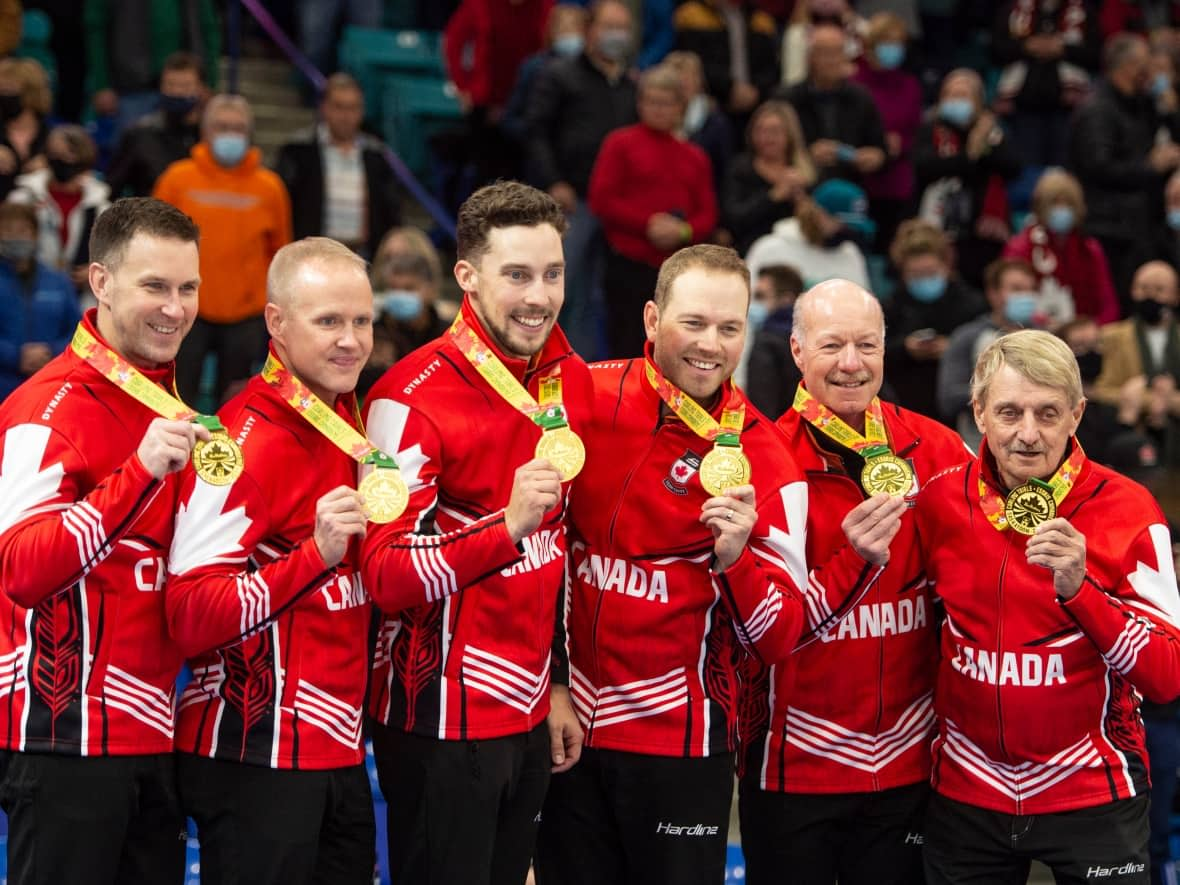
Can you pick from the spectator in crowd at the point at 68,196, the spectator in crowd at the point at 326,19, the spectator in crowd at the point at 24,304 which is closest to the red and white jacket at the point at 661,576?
the spectator in crowd at the point at 24,304

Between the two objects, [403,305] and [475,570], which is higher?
[403,305]

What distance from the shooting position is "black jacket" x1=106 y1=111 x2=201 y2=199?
30.4 ft

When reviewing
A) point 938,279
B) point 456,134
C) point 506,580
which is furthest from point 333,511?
point 456,134

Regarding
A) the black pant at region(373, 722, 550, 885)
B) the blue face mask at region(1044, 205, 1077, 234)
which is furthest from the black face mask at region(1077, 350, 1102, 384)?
the black pant at region(373, 722, 550, 885)

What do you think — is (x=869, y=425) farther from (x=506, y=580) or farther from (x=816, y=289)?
(x=506, y=580)

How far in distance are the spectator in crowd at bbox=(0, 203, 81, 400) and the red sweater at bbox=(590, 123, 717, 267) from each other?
2.87m

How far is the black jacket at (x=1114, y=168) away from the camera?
11.1 metres

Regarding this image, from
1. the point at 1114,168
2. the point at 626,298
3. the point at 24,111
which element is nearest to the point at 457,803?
the point at 626,298

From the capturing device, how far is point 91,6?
10.9 m

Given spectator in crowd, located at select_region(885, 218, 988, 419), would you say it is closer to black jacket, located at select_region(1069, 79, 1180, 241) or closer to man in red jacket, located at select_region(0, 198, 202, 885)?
black jacket, located at select_region(1069, 79, 1180, 241)

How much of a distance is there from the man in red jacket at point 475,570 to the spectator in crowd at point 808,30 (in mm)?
7263

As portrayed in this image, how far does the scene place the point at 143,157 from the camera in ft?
30.5

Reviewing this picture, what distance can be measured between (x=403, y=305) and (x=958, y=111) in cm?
435

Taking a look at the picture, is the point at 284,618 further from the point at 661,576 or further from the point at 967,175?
the point at 967,175
